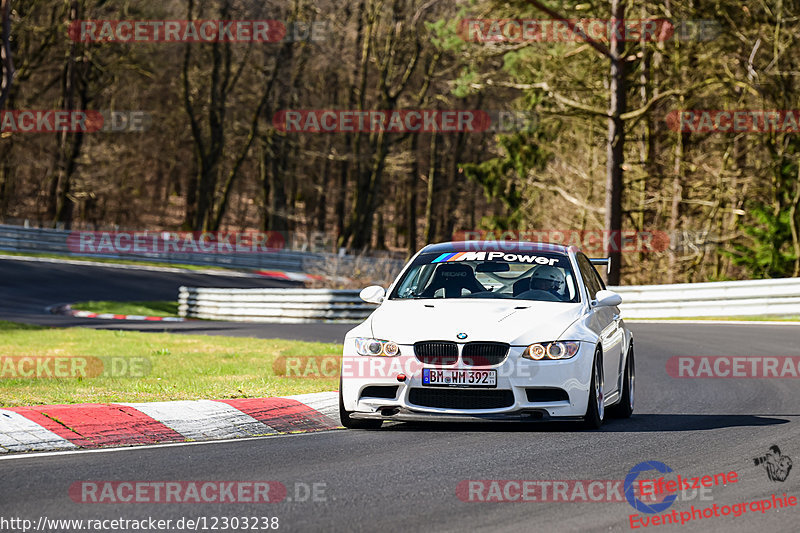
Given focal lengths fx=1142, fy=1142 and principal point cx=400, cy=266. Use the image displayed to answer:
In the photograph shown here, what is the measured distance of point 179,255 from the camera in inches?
1806

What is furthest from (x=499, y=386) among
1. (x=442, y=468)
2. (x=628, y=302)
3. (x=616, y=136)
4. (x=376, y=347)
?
(x=616, y=136)

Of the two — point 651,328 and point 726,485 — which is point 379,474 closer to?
point 726,485

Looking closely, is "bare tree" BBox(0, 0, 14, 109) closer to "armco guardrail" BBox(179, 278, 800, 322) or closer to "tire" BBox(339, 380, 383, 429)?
"armco guardrail" BBox(179, 278, 800, 322)

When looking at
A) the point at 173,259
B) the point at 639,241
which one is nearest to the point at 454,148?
the point at 173,259

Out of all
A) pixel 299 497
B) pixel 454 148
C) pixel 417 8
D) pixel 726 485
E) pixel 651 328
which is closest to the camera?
pixel 299 497

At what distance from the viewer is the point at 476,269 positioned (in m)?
10.3

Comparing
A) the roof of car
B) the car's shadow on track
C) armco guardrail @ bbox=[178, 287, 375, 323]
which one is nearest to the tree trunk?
armco guardrail @ bbox=[178, 287, 375, 323]

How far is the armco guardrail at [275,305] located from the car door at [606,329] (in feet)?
54.3

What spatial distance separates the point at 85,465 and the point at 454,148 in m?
62.9

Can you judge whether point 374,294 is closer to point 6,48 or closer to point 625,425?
point 625,425

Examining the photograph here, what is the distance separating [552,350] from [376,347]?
4.53ft

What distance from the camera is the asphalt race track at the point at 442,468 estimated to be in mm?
5820

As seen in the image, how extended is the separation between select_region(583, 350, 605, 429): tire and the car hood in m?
0.42

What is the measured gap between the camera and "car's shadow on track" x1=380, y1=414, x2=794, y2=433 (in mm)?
9336
